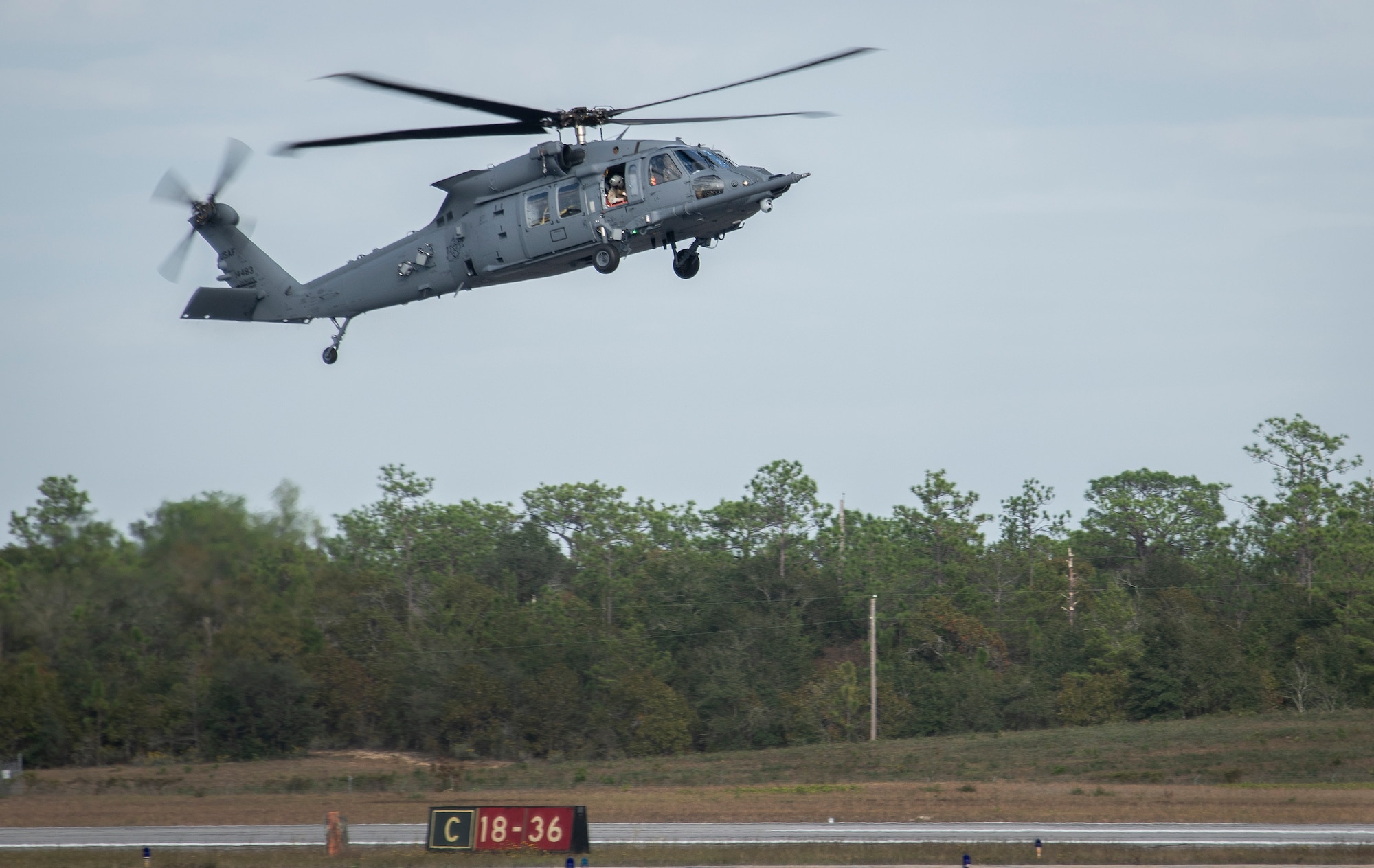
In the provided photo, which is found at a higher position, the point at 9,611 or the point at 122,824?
the point at 9,611

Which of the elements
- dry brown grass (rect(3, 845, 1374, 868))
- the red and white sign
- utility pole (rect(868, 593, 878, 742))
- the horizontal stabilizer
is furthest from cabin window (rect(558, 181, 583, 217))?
utility pole (rect(868, 593, 878, 742))

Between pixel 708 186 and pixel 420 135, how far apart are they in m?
4.75

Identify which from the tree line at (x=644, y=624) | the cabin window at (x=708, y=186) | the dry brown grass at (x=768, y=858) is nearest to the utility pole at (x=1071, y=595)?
the tree line at (x=644, y=624)

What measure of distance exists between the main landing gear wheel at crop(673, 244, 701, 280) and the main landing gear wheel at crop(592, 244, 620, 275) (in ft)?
4.00

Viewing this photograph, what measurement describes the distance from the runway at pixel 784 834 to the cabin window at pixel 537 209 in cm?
1222

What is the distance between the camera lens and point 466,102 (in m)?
21.7

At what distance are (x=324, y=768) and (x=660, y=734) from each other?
14.2m

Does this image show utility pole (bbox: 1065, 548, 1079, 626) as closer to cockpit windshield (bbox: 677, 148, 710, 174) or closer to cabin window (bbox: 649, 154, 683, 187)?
cockpit windshield (bbox: 677, 148, 710, 174)

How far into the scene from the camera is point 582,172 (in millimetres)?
24438

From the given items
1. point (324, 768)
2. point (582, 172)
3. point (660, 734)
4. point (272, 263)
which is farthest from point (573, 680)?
point (582, 172)

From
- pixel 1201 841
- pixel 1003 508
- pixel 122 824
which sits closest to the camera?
pixel 1201 841

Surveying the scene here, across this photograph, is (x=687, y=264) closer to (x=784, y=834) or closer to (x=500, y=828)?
(x=500, y=828)

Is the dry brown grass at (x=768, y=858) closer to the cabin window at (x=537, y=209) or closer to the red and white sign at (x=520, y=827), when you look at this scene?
the red and white sign at (x=520, y=827)

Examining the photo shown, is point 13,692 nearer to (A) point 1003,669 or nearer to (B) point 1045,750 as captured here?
(B) point 1045,750
